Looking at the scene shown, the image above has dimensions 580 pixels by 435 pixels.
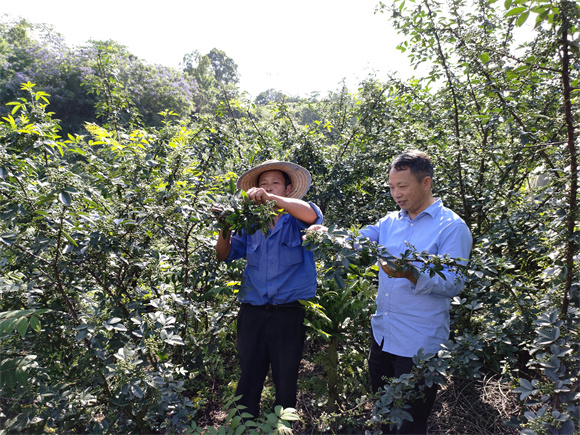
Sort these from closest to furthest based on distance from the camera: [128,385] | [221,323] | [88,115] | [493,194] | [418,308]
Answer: [128,385] < [418,308] < [221,323] < [493,194] < [88,115]

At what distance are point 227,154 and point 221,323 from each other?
1.59 m

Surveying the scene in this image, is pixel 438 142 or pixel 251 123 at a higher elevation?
pixel 251 123

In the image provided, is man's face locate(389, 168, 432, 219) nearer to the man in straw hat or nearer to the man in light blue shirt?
the man in light blue shirt

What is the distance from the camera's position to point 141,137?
8.87 feet

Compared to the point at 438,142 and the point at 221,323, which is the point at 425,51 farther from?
the point at 221,323

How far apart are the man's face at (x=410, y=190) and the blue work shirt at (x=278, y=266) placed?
504 mm

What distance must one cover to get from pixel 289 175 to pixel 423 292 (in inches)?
47.2

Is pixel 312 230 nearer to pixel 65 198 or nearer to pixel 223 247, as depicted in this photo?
pixel 223 247

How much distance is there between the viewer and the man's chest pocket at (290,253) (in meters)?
2.24

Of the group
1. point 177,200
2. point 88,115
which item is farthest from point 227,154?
point 88,115

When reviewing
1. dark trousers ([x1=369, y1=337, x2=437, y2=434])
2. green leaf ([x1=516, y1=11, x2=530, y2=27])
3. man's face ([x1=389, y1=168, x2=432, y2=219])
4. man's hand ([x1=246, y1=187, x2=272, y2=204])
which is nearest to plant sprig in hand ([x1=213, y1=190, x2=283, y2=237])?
man's hand ([x1=246, y1=187, x2=272, y2=204])

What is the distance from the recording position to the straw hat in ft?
7.89

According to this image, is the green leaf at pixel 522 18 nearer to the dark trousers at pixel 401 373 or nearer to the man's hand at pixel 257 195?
the man's hand at pixel 257 195

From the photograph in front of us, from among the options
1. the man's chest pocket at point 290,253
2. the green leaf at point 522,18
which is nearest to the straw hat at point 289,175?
the man's chest pocket at point 290,253
